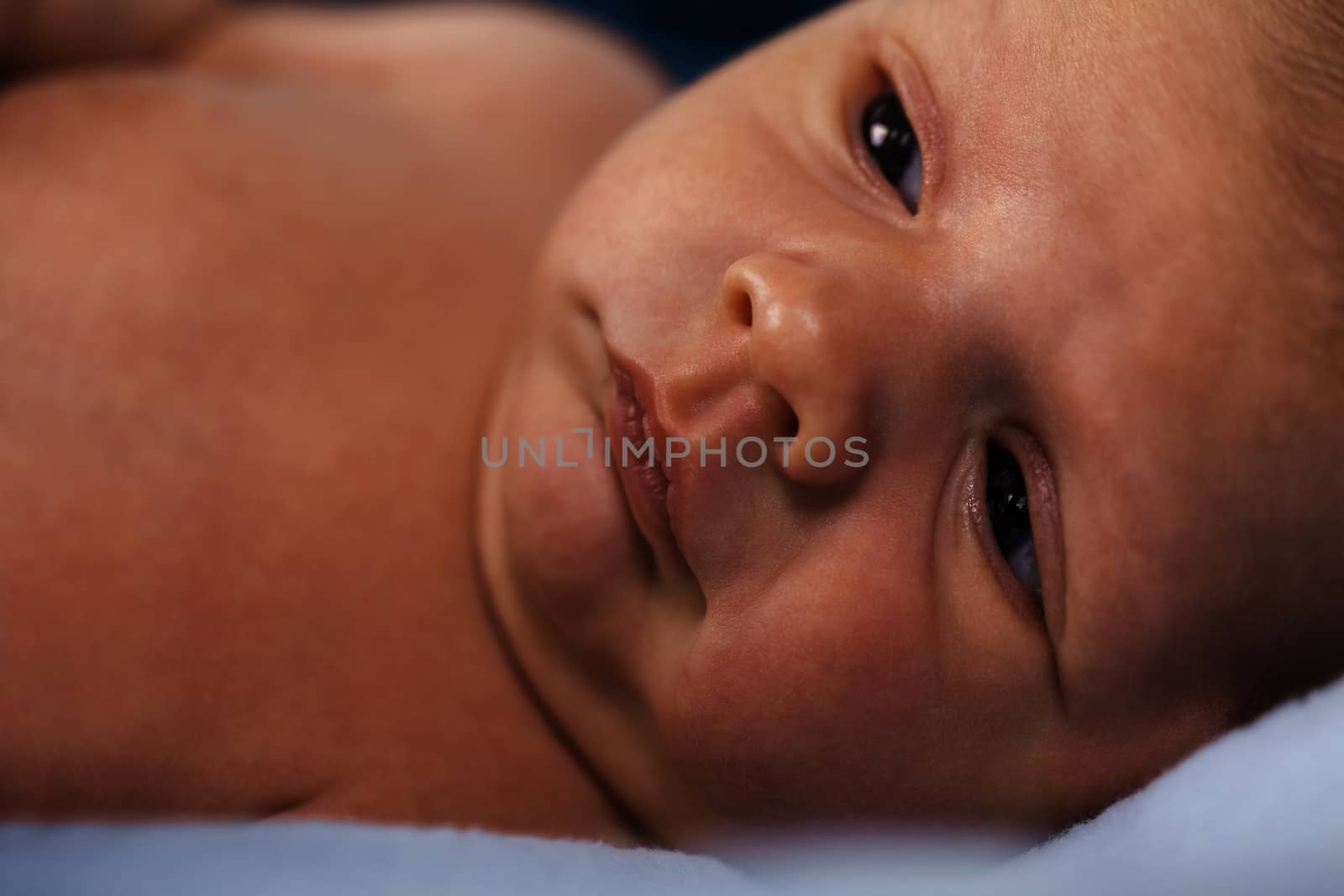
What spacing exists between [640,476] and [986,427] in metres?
0.25

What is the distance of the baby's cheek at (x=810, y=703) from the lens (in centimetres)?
79

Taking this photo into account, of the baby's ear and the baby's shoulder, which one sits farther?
the baby's shoulder

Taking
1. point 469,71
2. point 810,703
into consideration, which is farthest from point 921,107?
point 469,71

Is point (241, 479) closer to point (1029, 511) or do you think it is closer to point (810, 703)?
point (810, 703)

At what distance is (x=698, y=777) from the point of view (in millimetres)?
851

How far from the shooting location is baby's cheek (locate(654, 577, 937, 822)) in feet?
2.59

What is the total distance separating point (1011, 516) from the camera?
2.71ft

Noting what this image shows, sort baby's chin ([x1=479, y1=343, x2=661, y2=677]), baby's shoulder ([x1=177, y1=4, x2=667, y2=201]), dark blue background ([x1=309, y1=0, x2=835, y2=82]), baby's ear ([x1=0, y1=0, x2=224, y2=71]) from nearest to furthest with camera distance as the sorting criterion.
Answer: baby's chin ([x1=479, y1=343, x2=661, y2=677]) < baby's ear ([x1=0, y1=0, x2=224, y2=71]) < baby's shoulder ([x1=177, y1=4, x2=667, y2=201]) < dark blue background ([x1=309, y1=0, x2=835, y2=82])

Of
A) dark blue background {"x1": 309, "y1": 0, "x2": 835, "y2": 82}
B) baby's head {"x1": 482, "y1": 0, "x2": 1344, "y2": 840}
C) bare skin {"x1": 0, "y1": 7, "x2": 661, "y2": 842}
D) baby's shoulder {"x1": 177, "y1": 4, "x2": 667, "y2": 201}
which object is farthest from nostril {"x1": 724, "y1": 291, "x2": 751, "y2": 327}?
dark blue background {"x1": 309, "y1": 0, "x2": 835, "y2": 82}

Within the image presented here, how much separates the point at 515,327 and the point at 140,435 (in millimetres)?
321

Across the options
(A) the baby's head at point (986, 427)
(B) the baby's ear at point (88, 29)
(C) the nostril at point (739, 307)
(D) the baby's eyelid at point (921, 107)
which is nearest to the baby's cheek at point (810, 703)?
(A) the baby's head at point (986, 427)

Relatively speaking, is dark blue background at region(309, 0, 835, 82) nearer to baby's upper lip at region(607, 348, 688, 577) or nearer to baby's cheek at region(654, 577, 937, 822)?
baby's upper lip at region(607, 348, 688, 577)

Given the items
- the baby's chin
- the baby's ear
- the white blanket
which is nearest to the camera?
the white blanket

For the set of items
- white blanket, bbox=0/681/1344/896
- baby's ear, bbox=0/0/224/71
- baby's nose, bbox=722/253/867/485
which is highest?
baby's nose, bbox=722/253/867/485
